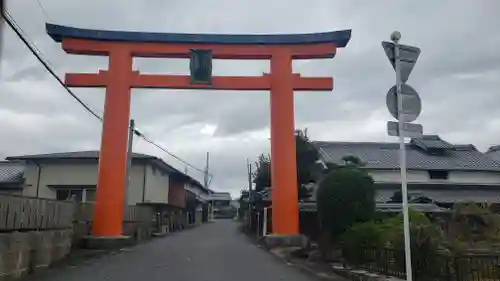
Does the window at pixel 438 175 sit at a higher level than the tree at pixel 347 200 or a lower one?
higher

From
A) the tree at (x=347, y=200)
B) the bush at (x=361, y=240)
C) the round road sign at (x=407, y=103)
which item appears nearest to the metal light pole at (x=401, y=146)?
the round road sign at (x=407, y=103)

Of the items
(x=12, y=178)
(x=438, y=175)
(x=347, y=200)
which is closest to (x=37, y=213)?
(x=347, y=200)

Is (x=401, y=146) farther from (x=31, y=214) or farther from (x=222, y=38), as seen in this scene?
(x=222, y=38)

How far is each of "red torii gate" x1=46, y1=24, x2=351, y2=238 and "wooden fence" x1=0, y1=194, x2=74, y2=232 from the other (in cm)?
369

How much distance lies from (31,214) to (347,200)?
8385 mm

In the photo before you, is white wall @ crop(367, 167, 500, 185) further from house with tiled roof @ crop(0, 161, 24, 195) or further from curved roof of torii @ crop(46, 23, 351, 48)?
house with tiled roof @ crop(0, 161, 24, 195)

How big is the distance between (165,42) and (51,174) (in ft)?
46.2

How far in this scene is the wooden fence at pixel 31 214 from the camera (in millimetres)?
10719

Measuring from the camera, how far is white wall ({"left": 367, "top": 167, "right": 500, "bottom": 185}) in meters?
27.5

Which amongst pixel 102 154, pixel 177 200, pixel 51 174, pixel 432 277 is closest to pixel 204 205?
pixel 177 200

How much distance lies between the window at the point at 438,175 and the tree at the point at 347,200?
16.3m

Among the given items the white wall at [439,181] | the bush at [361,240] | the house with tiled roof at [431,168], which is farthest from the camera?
the white wall at [439,181]

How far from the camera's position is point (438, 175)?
93.5 ft

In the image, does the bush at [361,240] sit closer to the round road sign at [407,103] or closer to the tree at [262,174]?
the round road sign at [407,103]
